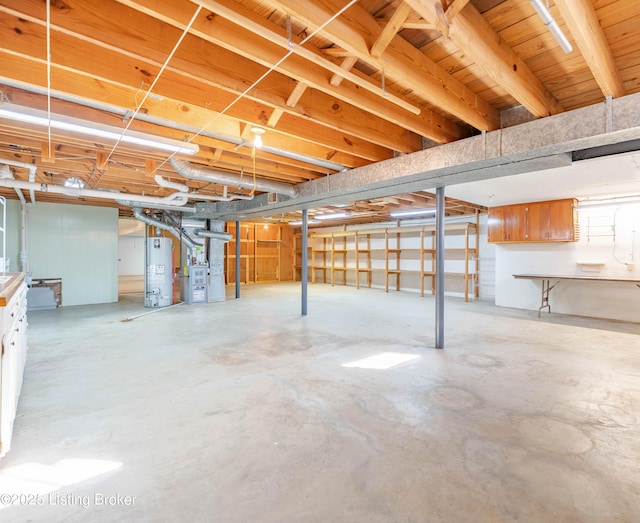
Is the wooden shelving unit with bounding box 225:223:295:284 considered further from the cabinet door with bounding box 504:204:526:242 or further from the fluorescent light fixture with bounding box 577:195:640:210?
the fluorescent light fixture with bounding box 577:195:640:210

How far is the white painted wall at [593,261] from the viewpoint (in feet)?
17.7

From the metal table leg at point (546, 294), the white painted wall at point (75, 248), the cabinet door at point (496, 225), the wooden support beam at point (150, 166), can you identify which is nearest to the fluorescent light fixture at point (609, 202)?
the cabinet door at point (496, 225)

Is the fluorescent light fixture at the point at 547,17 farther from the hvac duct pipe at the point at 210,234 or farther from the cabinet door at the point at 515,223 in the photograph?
the hvac duct pipe at the point at 210,234

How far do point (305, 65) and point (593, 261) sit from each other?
20.6 ft

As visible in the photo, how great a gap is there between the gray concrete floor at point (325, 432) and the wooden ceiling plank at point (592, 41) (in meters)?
2.22

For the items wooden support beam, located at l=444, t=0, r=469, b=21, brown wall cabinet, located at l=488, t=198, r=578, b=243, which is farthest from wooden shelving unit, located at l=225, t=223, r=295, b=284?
wooden support beam, located at l=444, t=0, r=469, b=21

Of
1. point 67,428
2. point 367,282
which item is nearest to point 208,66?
point 67,428

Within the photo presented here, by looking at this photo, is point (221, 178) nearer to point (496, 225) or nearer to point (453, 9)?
point (453, 9)

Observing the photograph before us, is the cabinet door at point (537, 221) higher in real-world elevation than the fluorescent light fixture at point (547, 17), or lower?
lower

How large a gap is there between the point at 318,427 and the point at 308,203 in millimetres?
4047

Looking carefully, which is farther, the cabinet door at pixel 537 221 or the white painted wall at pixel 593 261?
the cabinet door at pixel 537 221

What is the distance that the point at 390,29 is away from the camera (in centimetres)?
168

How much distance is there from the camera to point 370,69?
2.21 meters

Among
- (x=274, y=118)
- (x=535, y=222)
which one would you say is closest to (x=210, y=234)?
(x=274, y=118)
